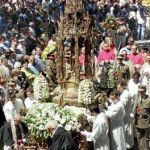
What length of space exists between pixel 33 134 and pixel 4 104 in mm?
1933

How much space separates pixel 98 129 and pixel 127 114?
265cm

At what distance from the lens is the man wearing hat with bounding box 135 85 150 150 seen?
17625 mm

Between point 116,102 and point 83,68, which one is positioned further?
point 83,68

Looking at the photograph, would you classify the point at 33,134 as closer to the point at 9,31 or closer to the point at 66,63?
the point at 66,63

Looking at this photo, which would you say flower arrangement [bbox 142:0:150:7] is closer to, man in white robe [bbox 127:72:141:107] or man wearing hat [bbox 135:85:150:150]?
man in white robe [bbox 127:72:141:107]

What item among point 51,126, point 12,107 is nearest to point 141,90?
point 12,107

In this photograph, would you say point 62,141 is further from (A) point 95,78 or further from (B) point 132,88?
(A) point 95,78

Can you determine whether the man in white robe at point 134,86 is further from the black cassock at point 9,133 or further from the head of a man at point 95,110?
the black cassock at point 9,133

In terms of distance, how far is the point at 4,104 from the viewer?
16.7 meters

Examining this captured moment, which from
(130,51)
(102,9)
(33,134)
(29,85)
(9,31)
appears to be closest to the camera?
(33,134)

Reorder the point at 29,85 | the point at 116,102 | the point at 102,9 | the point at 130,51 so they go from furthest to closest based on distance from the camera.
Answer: the point at 102,9, the point at 130,51, the point at 29,85, the point at 116,102

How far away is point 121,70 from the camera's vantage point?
65.9ft

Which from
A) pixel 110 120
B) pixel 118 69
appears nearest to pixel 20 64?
pixel 118 69

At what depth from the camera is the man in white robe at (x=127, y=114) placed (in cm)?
1731
